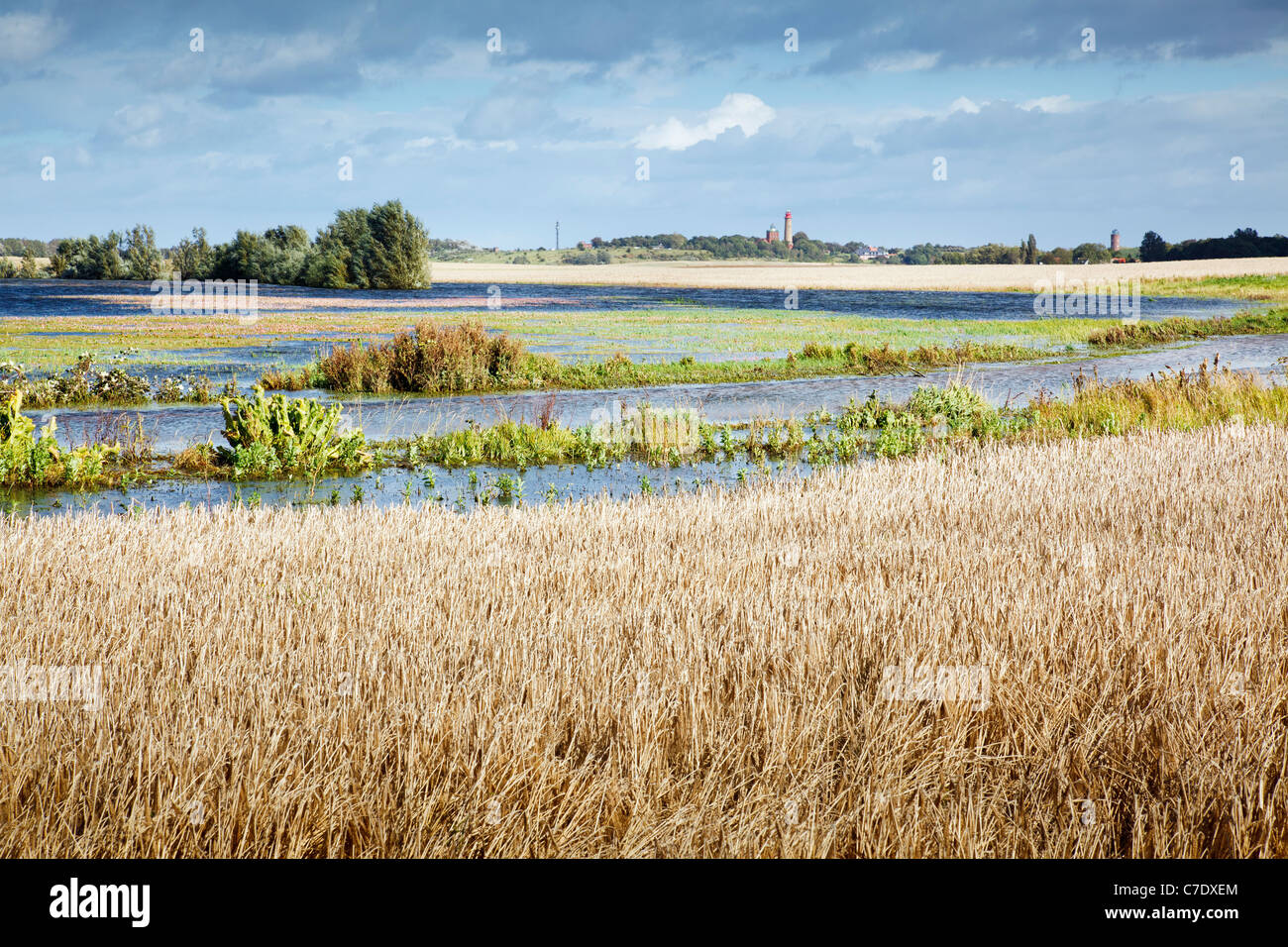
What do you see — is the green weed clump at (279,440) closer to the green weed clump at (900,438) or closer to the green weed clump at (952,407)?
the green weed clump at (900,438)

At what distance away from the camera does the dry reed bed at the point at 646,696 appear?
2.93m

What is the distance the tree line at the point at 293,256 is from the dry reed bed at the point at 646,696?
85.5 meters

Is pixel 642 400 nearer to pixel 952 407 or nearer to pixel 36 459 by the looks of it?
pixel 952 407

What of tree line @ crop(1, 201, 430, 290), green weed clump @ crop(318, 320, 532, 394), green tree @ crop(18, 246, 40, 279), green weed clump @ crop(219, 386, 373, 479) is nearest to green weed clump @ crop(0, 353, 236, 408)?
green weed clump @ crop(318, 320, 532, 394)

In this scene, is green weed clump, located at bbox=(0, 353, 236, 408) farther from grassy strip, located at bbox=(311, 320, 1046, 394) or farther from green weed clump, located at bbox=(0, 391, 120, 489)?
green weed clump, located at bbox=(0, 391, 120, 489)

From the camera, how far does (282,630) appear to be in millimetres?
4629

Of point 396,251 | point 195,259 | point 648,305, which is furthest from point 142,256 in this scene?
point 648,305

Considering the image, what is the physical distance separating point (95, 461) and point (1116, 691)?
1137 cm

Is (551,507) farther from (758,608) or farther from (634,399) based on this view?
(634,399)

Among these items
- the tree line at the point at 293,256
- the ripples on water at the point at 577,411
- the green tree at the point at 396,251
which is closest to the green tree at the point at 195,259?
the tree line at the point at 293,256

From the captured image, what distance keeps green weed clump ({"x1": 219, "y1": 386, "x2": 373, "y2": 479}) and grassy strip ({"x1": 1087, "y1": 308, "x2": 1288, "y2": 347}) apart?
2907 centimetres

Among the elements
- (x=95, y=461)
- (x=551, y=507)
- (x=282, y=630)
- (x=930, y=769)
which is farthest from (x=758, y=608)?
(x=95, y=461)

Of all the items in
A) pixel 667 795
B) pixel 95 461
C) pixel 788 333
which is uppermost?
pixel 788 333
